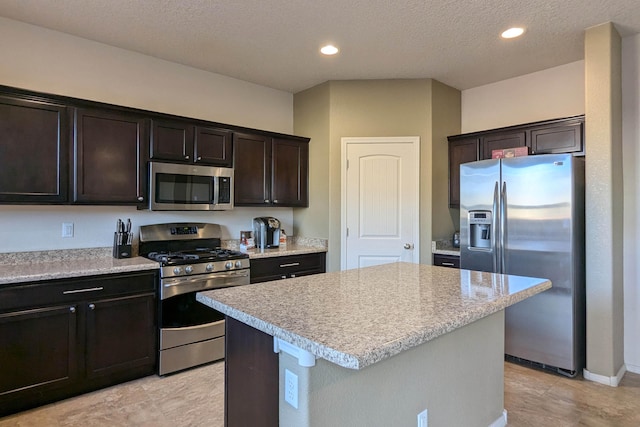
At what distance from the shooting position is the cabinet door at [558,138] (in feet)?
10.8

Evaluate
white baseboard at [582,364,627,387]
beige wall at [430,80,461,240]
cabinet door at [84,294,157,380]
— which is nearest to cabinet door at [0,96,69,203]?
cabinet door at [84,294,157,380]

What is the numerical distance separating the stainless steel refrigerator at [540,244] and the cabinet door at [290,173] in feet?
6.19

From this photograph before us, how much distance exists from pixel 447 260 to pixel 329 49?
93.7 inches

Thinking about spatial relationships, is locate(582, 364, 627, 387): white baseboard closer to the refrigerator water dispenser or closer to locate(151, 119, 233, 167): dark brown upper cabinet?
the refrigerator water dispenser

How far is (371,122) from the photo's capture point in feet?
13.2

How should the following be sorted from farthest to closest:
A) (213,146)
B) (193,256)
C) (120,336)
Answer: (213,146)
(193,256)
(120,336)

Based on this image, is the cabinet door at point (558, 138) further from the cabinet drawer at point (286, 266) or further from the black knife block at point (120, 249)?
the black knife block at point (120, 249)

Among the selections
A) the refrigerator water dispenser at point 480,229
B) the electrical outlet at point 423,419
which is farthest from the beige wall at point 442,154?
the electrical outlet at point 423,419

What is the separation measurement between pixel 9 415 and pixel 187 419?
114 cm

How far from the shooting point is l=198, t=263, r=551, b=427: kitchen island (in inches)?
46.8

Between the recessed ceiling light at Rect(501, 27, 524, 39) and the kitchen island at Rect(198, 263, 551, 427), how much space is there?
2.05m

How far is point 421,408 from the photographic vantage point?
1634 mm

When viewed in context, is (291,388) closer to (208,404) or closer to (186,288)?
(208,404)

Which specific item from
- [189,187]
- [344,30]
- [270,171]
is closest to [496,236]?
[344,30]
